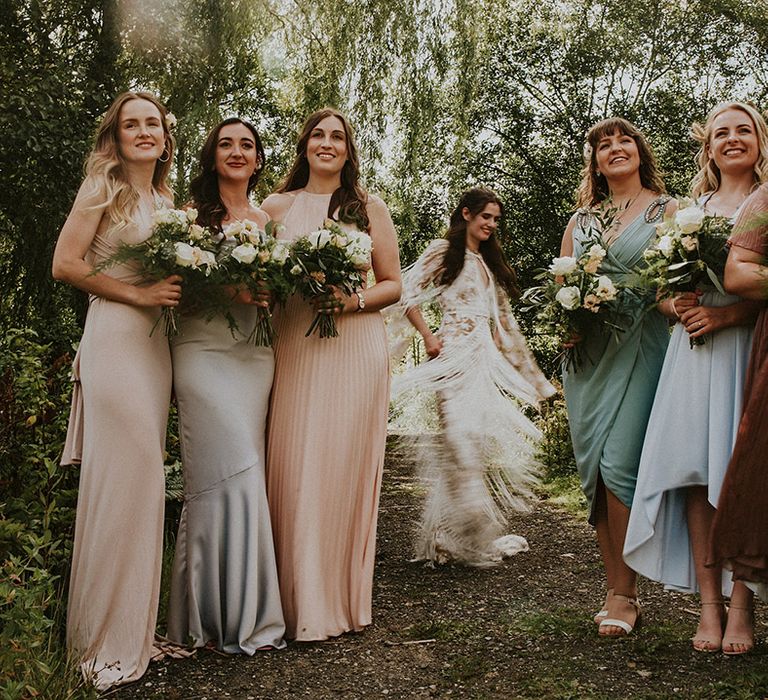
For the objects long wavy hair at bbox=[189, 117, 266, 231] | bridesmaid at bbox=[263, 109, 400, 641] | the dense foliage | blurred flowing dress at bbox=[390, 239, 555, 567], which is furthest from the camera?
blurred flowing dress at bbox=[390, 239, 555, 567]

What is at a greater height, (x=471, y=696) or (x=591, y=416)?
(x=591, y=416)

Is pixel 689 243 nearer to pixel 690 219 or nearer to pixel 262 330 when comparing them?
pixel 690 219

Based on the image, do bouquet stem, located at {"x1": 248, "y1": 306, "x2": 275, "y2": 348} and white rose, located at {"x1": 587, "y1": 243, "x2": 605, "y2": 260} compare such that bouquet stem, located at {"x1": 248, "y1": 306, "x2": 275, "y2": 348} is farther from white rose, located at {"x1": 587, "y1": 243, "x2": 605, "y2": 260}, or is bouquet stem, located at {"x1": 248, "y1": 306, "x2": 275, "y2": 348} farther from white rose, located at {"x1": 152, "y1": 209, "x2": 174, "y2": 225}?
white rose, located at {"x1": 587, "y1": 243, "x2": 605, "y2": 260}

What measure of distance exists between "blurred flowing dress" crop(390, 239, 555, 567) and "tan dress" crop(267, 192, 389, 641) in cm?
131

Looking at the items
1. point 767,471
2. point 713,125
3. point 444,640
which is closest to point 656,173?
point 713,125

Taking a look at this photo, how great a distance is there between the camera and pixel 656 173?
15.8 ft

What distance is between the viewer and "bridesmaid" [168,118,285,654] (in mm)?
4238

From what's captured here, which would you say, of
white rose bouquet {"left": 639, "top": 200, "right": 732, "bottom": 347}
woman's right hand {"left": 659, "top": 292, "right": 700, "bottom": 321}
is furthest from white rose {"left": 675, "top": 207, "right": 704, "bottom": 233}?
woman's right hand {"left": 659, "top": 292, "right": 700, "bottom": 321}

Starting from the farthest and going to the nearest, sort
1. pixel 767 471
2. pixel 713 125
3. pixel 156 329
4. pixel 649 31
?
pixel 649 31 < pixel 713 125 < pixel 156 329 < pixel 767 471

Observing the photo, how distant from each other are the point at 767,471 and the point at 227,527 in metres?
2.42

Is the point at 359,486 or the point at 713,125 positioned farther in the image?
the point at 359,486

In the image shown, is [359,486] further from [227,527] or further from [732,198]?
[732,198]

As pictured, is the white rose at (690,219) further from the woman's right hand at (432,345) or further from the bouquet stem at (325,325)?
the woman's right hand at (432,345)

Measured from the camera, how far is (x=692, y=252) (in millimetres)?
4043
